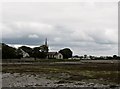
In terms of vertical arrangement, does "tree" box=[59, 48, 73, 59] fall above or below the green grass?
above

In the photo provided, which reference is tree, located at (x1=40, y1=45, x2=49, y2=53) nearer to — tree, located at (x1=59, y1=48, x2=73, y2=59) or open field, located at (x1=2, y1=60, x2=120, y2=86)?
tree, located at (x1=59, y1=48, x2=73, y2=59)

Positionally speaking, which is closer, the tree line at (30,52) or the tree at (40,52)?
the tree line at (30,52)

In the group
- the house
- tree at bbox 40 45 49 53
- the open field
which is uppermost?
tree at bbox 40 45 49 53

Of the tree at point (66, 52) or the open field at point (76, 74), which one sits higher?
the tree at point (66, 52)

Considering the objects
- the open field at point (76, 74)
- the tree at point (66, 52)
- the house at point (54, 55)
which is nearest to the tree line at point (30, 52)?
the tree at point (66, 52)

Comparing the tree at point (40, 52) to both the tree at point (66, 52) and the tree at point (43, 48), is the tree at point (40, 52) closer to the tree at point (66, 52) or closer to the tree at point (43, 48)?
the tree at point (43, 48)

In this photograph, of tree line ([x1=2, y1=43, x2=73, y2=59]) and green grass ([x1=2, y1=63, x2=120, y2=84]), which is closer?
green grass ([x1=2, y1=63, x2=120, y2=84])

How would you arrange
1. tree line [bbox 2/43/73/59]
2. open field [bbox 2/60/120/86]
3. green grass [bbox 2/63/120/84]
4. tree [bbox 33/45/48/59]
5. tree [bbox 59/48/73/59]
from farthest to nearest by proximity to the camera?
1. tree [bbox 59/48/73/59]
2. tree [bbox 33/45/48/59]
3. tree line [bbox 2/43/73/59]
4. green grass [bbox 2/63/120/84]
5. open field [bbox 2/60/120/86]

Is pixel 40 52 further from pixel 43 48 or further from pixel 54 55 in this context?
pixel 54 55

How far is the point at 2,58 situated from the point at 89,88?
90270 millimetres

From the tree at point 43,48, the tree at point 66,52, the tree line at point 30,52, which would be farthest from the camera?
the tree at point 66,52

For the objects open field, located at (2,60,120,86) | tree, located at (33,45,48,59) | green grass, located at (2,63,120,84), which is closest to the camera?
open field, located at (2,60,120,86)

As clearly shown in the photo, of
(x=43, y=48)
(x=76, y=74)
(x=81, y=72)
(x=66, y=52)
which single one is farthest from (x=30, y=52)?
(x=76, y=74)

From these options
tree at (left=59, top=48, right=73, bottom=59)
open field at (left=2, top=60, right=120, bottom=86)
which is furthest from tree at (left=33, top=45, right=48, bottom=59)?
open field at (left=2, top=60, right=120, bottom=86)
